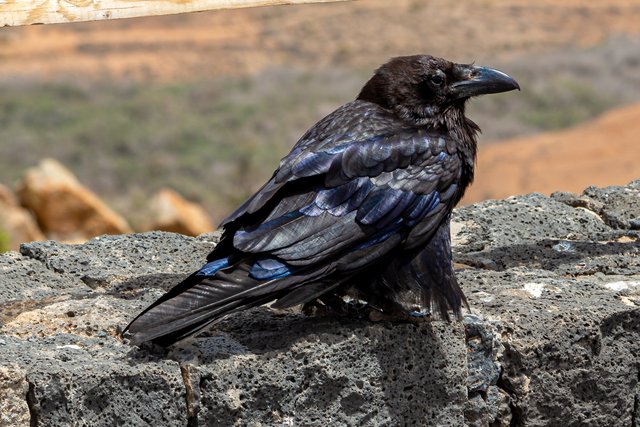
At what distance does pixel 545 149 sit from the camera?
15.8 metres

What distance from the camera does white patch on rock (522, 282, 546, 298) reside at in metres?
3.95

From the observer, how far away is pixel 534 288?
401cm

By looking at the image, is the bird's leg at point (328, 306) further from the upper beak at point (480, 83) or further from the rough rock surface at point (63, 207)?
the rough rock surface at point (63, 207)

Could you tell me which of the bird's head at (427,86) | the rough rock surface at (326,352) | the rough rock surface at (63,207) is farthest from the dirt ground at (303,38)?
the bird's head at (427,86)

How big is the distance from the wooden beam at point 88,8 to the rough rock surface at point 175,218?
6.74 meters

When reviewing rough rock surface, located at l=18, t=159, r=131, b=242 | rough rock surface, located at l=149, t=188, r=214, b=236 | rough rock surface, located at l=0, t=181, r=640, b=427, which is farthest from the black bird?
rough rock surface, located at l=18, t=159, r=131, b=242

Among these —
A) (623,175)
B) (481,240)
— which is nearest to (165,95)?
(623,175)

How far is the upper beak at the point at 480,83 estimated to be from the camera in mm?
3893

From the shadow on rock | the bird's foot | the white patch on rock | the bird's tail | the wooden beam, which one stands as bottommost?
the shadow on rock

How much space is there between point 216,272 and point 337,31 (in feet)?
86.0

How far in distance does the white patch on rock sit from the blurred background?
5.88 m

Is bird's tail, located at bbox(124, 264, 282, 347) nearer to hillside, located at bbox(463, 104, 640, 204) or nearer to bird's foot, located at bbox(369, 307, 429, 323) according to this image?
bird's foot, located at bbox(369, 307, 429, 323)

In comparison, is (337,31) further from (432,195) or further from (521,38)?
(432,195)

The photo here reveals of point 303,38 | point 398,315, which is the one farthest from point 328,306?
point 303,38
